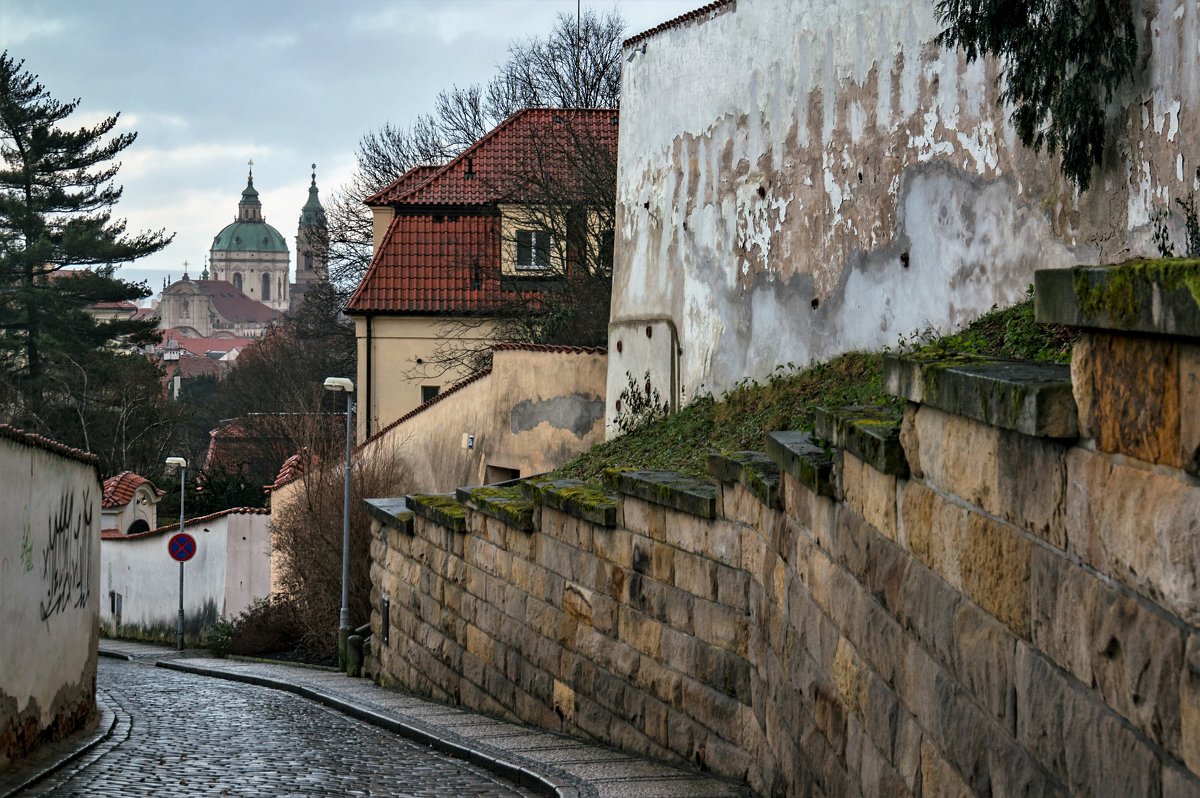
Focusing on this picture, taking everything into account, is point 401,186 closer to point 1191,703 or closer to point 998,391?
point 998,391

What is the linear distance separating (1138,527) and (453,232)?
115 ft

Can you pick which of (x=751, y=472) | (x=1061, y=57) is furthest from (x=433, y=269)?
(x=751, y=472)

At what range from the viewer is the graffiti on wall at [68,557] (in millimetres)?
13742

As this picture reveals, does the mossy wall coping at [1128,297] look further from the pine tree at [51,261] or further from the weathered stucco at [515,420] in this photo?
the pine tree at [51,261]

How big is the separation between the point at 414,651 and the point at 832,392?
622 cm

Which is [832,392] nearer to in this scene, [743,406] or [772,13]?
[743,406]

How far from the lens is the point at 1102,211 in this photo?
1088cm

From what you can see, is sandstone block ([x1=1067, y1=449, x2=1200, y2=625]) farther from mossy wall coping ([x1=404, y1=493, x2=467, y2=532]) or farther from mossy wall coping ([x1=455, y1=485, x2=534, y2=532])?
mossy wall coping ([x1=404, y1=493, x2=467, y2=532])

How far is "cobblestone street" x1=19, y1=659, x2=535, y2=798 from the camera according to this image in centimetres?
1061

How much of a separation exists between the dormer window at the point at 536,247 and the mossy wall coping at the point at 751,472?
86.7ft

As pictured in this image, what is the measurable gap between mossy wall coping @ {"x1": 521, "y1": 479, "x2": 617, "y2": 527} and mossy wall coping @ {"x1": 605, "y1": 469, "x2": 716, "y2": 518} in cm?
18

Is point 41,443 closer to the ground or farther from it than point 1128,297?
closer to the ground

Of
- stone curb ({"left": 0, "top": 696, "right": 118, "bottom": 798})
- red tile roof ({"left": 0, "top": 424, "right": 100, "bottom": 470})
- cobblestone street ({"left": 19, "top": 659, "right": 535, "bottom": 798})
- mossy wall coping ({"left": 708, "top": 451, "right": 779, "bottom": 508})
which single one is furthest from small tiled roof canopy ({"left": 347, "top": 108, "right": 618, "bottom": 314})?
mossy wall coping ({"left": 708, "top": 451, "right": 779, "bottom": 508})

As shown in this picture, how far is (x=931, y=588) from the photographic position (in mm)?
5184
